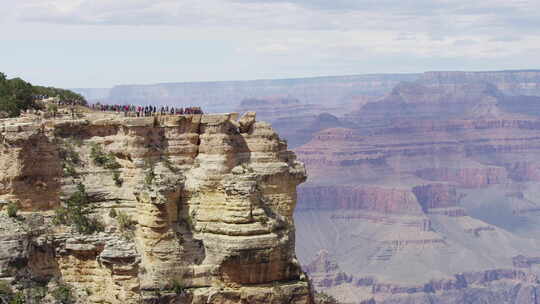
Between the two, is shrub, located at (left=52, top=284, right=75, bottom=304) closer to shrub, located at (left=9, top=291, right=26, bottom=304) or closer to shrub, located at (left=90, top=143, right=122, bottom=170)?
shrub, located at (left=9, top=291, right=26, bottom=304)

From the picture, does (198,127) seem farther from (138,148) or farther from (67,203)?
(67,203)

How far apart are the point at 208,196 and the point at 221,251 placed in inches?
119

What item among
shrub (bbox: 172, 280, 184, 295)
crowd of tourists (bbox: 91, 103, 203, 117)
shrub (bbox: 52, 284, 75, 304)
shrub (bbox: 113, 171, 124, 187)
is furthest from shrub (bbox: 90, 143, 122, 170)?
shrub (bbox: 52, 284, 75, 304)

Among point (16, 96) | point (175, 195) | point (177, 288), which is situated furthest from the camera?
point (16, 96)

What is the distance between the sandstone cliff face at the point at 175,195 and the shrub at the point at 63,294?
14.7ft

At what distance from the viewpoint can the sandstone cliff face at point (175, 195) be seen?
170ft

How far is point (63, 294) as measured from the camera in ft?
149

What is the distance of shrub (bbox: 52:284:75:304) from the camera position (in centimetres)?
4491

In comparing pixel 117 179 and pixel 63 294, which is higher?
pixel 117 179

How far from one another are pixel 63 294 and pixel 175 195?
1182 centimetres

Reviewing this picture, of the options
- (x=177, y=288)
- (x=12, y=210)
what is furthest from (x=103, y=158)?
(x=12, y=210)

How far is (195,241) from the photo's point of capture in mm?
56094

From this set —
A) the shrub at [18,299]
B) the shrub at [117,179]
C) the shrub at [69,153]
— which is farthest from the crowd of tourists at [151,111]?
the shrub at [18,299]

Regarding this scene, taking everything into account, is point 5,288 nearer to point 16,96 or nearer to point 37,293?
point 37,293
